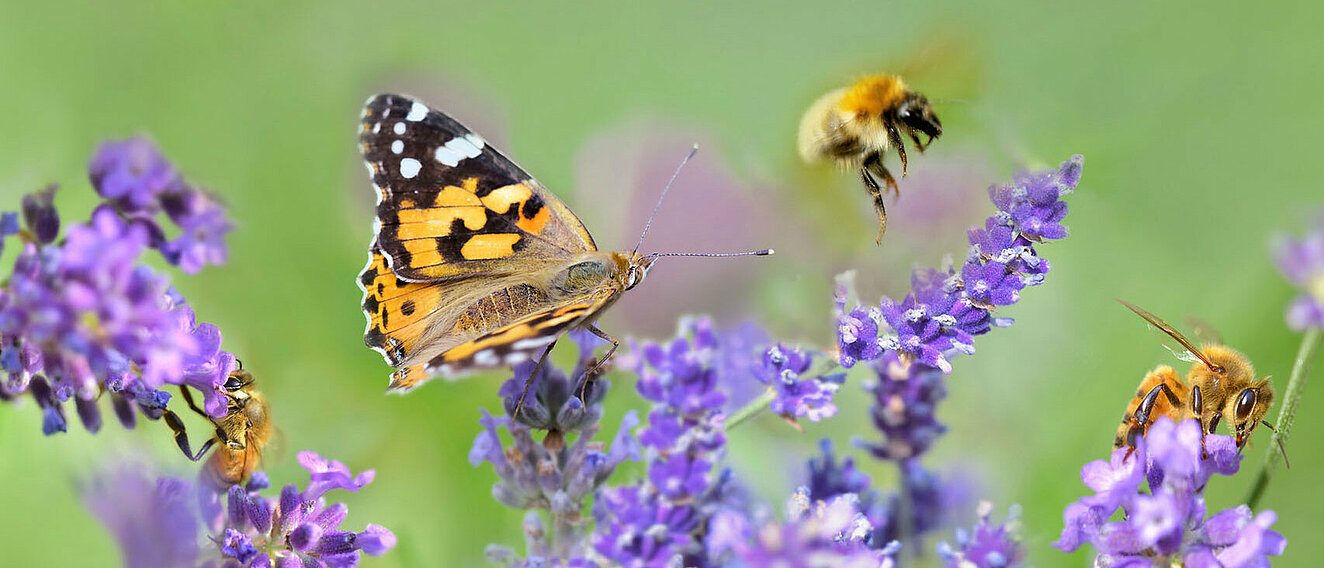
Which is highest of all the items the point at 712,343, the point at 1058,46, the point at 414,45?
the point at 1058,46

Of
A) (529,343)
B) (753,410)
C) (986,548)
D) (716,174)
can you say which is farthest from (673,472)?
(716,174)

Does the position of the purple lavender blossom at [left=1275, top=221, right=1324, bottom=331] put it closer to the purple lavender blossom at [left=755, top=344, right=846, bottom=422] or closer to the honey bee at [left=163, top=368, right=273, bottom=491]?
the purple lavender blossom at [left=755, top=344, right=846, bottom=422]

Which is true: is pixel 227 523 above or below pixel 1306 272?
below

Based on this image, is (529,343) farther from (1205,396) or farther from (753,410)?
(1205,396)

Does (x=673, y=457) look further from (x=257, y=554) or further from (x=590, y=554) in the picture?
(x=257, y=554)

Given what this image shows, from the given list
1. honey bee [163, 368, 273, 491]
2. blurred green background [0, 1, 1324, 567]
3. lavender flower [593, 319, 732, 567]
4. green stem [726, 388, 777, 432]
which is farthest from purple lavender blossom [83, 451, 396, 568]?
green stem [726, 388, 777, 432]

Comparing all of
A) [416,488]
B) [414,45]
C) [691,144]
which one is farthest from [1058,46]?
[416,488]

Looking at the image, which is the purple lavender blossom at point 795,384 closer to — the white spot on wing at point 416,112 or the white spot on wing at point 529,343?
the white spot on wing at point 529,343
